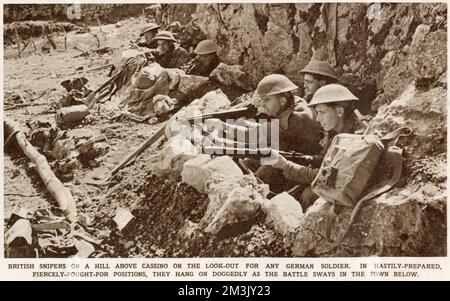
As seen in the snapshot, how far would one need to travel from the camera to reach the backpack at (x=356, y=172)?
5441 millimetres

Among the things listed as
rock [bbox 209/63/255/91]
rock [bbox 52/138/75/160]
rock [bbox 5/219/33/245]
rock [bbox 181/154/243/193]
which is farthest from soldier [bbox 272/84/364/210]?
rock [bbox 5/219/33/245]

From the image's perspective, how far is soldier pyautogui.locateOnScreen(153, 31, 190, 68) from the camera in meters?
6.34

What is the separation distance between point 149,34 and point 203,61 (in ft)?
2.15

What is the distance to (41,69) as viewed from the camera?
6.30 m

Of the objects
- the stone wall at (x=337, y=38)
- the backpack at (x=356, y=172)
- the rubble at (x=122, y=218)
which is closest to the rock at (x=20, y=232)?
the rubble at (x=122, y=218)

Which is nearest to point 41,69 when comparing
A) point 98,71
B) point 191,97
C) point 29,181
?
point 98,71

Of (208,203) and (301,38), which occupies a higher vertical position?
(301,38)

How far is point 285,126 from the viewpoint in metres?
5.81

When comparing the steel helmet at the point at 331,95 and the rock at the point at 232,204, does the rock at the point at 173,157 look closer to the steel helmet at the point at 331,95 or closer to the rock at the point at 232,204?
the rock at the point at 232,204

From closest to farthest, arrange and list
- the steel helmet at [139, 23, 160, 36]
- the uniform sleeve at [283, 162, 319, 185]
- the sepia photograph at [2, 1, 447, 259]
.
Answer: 1. the sepia photograph at [2, 1, 447, 259]
2. the uniform sleeve at [283, 162, 319, 185]
3. the steel helmet at [139, 23, 160, 36]

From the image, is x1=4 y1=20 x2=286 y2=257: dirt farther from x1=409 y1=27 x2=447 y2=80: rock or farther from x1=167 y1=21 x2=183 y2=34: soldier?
x1=409 y1=27 x2=447 y2=80: rock

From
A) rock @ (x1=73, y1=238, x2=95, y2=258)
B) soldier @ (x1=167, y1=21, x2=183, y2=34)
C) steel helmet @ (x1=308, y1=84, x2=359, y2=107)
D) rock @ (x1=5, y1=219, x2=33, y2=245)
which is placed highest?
soldier @ (x1=167, y1=21, x2=183, y2=34)

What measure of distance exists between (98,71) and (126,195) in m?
1.41
